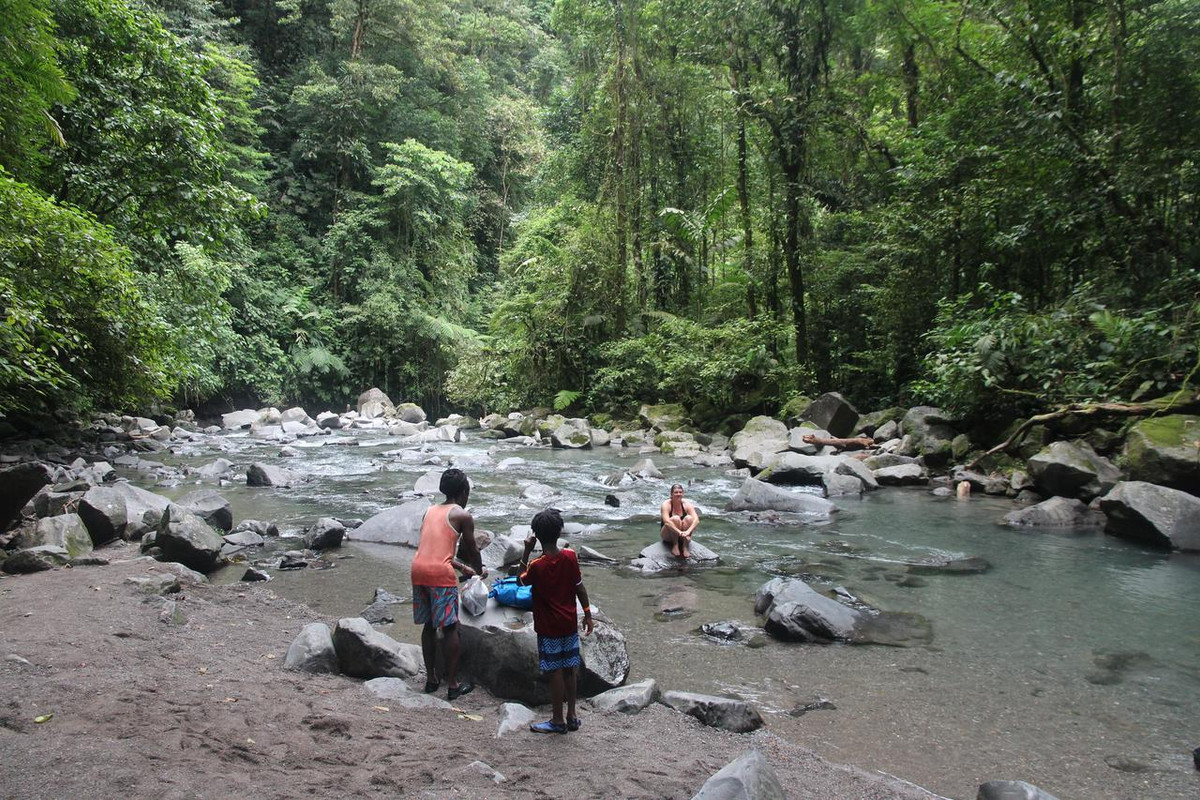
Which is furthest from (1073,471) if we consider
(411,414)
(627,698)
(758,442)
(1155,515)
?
(411,414)

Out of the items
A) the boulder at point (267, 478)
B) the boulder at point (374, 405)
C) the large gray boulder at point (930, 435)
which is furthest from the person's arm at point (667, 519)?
the boulder at point (374, 405)

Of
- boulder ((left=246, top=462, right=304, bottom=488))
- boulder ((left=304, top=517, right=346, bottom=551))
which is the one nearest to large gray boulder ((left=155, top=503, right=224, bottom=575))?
boulder ((left=304, top=517, right=346, bottom=551))

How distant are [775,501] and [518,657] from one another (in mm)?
6958

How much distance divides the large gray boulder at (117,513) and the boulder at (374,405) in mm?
18836

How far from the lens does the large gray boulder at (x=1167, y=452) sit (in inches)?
326

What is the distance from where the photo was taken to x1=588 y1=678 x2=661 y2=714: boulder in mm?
4012

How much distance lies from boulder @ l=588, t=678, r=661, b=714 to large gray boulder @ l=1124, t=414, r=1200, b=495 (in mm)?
7722

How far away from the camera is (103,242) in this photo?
969 centimetres

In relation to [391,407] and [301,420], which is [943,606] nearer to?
[301,420]

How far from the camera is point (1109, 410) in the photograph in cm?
996

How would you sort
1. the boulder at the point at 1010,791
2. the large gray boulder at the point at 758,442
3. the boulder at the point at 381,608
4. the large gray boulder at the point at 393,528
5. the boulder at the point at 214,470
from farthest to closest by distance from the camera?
the large gray boulder at the point at 758,442 < the boulder at the point at 214,470 < the large gray boulder at the point at 393,528 < the boulder at the point at 381,608 < the boulder at the point at 1010,791

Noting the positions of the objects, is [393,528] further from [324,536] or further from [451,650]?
[451,650]

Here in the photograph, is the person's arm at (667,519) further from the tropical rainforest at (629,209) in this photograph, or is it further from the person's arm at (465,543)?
the tropical rainforest at (629,209)

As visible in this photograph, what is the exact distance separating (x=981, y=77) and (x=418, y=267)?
23486mm
